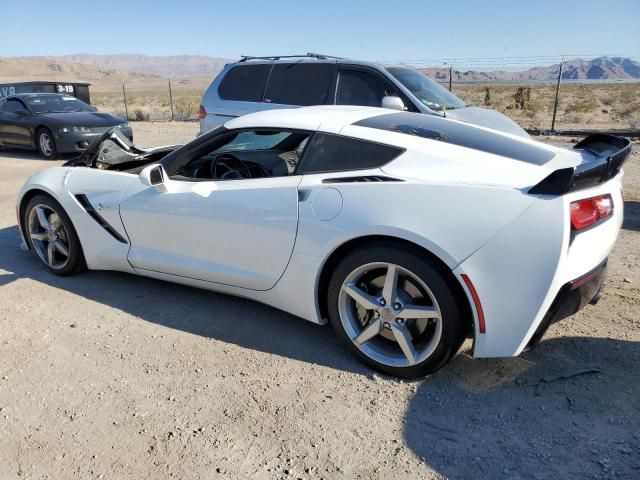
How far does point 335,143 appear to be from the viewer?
337 centimetres

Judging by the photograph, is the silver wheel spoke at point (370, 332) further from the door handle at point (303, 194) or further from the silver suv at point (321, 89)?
the silver suv at point (321, 89)

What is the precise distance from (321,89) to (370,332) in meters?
5.13

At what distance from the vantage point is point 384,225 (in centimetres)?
296

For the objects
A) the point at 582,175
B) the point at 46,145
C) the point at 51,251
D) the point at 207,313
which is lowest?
the point at 46,145

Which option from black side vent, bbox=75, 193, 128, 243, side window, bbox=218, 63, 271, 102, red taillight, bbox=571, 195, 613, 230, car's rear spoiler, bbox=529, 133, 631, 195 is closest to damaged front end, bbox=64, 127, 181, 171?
black side vent, bbox=75, 193, 128, 243

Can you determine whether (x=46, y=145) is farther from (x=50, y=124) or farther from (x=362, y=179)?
(x=362, y=179)

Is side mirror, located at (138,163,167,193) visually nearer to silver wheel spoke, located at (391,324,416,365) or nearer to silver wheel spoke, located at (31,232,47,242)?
silver wheel spoke, located at (31,232,47,242)

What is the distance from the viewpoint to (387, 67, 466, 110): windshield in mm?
7461

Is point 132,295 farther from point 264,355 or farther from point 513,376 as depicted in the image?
point 513,376

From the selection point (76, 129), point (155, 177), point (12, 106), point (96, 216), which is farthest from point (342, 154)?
point (12, 106)

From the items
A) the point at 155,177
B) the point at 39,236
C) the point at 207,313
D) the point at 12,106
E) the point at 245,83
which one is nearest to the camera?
the point at 155,177

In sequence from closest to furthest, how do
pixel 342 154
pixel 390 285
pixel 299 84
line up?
1. pixel 390 285
2. pixel 342 154
3. pixel 299 84

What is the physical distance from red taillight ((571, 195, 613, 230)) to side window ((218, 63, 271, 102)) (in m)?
5.75

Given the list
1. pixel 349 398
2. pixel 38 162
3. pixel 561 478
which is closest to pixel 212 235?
pixel 349 398
